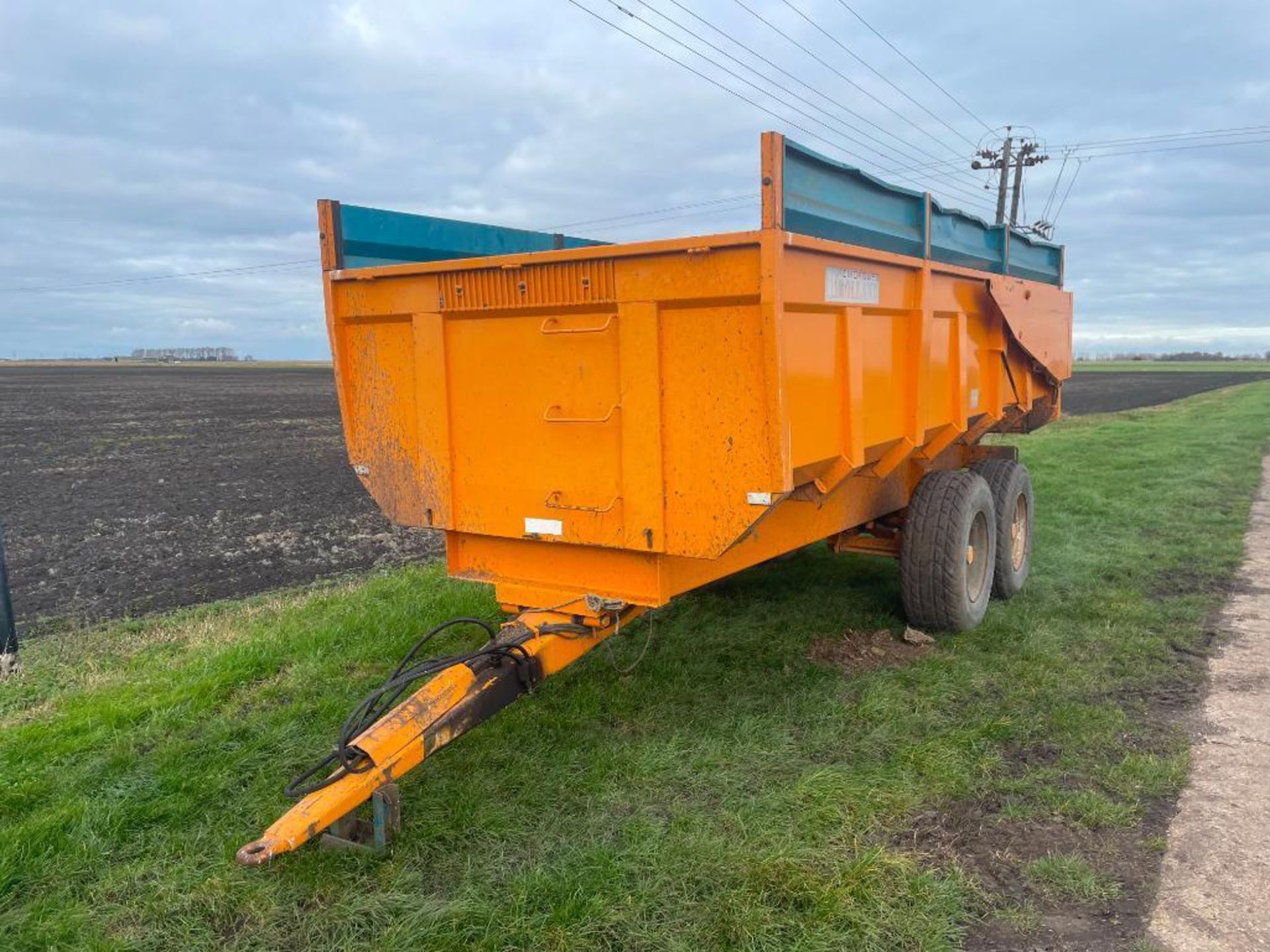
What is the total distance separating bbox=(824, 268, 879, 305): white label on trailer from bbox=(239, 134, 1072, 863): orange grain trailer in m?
0.01

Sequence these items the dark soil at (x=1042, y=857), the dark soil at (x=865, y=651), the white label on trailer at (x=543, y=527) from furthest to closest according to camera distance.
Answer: the dark soil at (x=865, y=651) < the white label on trailer at (x=543, y=527) < the dark soil at (x=1042, y=857)

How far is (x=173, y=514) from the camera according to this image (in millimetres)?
10469

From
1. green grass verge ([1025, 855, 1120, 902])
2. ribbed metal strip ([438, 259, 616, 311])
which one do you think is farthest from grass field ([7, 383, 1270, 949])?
ribbed metal strip ([438, 259, 616, 311])

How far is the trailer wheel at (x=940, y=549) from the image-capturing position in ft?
17.3

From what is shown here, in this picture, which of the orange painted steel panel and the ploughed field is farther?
the ploughed field

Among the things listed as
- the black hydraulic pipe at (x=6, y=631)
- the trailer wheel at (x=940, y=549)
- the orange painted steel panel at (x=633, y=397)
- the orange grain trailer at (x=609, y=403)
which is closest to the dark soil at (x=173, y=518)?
the black hydraulic pipe at (x=6, y=631)

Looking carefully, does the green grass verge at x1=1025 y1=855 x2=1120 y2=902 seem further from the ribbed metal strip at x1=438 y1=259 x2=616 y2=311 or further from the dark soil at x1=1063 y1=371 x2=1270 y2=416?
the dark soil at x1=1063 y1=371 x2=1270 y2=416

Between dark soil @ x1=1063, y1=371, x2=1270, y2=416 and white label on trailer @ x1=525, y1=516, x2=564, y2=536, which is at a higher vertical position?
white label on trailer @ x1=525, y1=516, x2=564, y2=536

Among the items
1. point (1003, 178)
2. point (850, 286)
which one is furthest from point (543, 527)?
point (1003, 178)

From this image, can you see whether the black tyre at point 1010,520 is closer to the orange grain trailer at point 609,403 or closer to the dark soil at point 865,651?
the dark soil at point 865,651

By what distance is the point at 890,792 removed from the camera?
11.9 feet

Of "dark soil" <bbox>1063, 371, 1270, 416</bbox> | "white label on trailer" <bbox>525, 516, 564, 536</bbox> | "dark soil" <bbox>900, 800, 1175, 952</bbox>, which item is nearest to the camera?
"dark soil" <bbox>900, 800, 1175, 952</bbox>

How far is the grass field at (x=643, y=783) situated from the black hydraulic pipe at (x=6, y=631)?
0.76 feet

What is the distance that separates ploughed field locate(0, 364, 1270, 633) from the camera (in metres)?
7.37
